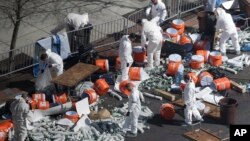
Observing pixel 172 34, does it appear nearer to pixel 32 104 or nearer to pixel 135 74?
pixel 135 74

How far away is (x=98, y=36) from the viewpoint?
2312cm

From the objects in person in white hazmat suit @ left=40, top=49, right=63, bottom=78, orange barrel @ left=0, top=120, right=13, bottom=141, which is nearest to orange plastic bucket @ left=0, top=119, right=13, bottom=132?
orange barrel @ left=0, top=120, right=13, bottom=141

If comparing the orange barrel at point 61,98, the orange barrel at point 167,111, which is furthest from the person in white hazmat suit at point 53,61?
the orange barrel at point 167,111

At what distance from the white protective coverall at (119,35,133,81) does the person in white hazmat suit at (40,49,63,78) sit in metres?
1.78

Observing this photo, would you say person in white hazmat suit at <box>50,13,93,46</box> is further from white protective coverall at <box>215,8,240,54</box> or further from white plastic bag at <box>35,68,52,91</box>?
white protective coverall at <box>215,8,240,54</box>

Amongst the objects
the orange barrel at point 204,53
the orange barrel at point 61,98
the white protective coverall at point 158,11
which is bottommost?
the orange barrel at point 61,98

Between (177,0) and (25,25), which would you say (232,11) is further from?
(25,25)

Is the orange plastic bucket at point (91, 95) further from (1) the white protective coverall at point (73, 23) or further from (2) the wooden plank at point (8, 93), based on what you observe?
(1) the white protective coverall at point (73, 23)

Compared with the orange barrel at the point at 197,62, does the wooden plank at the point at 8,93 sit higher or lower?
lower

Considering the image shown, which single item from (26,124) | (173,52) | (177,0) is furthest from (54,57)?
(177,0)

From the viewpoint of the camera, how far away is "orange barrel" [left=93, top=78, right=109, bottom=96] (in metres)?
19.8

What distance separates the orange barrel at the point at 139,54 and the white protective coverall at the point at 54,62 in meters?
2.57

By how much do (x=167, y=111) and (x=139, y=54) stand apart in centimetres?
305

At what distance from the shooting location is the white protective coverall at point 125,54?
19875 mm
